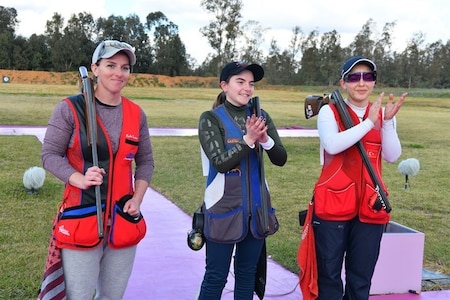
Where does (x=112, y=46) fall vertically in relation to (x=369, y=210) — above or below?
above

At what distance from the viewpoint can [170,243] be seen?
17.0 ft

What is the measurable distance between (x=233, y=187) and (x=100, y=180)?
84cm

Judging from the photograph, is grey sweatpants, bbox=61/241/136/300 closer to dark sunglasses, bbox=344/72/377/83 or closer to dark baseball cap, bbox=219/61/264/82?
dark baseball cap, bbox=219/61/264/82

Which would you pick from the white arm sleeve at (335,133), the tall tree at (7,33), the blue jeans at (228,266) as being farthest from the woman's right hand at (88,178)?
the tall tree at (7,33)

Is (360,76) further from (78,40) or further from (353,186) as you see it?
(78,40)

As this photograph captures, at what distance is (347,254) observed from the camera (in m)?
3.22

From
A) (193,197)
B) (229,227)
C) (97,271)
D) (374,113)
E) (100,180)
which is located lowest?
(193,197)

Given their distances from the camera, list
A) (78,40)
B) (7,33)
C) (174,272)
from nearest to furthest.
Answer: (174,272) < (7,33) < (78,40)

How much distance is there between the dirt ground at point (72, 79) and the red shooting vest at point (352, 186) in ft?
177

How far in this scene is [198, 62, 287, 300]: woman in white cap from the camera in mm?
2914

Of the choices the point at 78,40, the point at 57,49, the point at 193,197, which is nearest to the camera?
the point at 193,197

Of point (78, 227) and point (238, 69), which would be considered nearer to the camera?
point (78, 227)

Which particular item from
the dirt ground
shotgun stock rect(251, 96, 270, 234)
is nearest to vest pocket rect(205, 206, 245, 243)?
shotgun stock rect(251, 96, 270, 234)

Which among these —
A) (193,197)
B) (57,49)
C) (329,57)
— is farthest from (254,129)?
(329,57)
